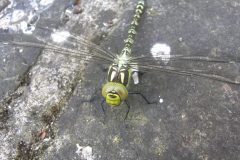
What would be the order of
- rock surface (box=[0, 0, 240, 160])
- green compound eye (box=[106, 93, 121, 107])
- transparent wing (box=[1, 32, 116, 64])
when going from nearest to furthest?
rock surface (box=[0, 0, 240, 160])
green compound eye (box=[106, 93, 121, 107])
transparent wing (box=[1, 32, 116, 64])

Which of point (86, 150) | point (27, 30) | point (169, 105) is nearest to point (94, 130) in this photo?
point (86, 150)

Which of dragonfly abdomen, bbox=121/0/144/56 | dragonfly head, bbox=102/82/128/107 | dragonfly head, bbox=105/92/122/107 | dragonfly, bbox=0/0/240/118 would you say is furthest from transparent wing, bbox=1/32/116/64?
dragonfly head, bbox=105/92/122/107

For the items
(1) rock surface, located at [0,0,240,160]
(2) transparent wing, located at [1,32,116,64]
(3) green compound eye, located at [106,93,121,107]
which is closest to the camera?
(1) rock surface, located at [0,0,240,160]

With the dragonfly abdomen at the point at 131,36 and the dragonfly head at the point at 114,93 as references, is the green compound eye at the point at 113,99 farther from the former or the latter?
the dragonfly abdomen at the point at 131,36

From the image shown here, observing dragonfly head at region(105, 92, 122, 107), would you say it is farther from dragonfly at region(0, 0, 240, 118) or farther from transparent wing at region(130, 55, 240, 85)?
transparent wing at region(130, 55, 240, 85)

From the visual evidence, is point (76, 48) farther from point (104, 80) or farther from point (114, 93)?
point (114, 93)

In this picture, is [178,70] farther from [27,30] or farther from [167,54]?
[27,30]

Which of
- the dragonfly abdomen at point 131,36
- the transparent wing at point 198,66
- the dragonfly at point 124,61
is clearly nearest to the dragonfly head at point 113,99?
the dragonfly at point 124,61
